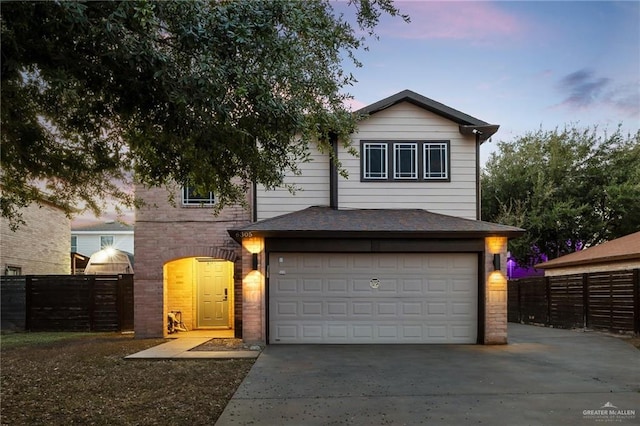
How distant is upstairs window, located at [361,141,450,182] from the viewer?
13852mm

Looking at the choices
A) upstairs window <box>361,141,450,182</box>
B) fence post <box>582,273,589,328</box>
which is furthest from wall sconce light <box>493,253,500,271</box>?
fence post <box>582,273,589,328</box>

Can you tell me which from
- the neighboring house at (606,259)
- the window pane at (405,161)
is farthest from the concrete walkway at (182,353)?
the neighboring house at (606,259)

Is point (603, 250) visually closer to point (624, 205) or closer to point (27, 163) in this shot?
point (624, 205)

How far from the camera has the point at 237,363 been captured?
9852mm

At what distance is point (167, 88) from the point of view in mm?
5852

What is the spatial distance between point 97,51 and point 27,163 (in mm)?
2839

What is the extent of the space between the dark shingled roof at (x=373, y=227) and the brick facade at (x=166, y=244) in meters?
1.88

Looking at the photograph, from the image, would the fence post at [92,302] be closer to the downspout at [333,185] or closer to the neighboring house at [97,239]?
the downspout at [333,185]

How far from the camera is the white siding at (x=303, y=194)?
13930 mm

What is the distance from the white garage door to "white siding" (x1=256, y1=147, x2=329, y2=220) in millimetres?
1753

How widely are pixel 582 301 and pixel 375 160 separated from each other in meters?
7.47

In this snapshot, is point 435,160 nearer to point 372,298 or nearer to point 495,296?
point 495,296

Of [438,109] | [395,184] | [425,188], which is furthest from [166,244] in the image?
[438,109]

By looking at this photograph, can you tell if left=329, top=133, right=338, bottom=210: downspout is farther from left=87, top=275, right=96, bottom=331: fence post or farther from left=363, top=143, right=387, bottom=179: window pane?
left=87, top=275, right=96, bottom=331: fence post
